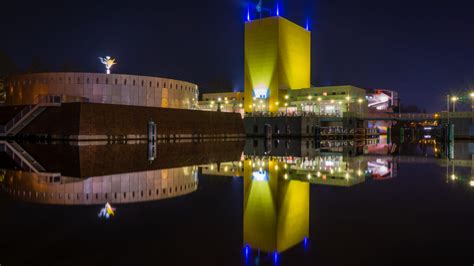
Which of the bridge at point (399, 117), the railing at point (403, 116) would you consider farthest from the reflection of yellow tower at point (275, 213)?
the railing at point (403, 116)

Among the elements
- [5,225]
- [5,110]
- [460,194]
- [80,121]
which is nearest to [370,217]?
[460,194]

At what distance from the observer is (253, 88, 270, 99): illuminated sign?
228 feet

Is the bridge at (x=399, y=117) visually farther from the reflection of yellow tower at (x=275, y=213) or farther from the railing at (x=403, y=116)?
the reflection of yellow tower at (x=275, y=213)

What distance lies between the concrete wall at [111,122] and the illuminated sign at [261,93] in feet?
89.3

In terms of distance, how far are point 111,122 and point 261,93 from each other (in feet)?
131

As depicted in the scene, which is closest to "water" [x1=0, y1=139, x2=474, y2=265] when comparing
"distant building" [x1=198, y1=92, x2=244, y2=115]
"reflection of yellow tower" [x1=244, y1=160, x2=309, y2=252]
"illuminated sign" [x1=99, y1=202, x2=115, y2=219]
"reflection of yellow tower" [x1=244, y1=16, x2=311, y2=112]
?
"reflection of yellow tower" [x1=244, y1=160, x2=309, y2=252]

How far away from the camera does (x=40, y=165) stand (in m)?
15.0

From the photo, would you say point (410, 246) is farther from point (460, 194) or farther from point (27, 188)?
point (27, 188)

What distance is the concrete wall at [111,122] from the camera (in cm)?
3164

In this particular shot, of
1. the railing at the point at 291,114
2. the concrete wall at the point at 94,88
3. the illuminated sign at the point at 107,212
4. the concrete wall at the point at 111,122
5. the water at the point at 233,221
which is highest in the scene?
the concrete wall at the point at 94,88

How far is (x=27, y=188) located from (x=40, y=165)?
565 centimetres

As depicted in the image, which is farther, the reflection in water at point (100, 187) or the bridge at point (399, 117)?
the bridge at point (399, 117)

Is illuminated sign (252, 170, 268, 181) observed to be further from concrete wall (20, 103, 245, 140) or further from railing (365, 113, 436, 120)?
railing (365, 113, 436, 120)

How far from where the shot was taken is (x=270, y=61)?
2682 inches
